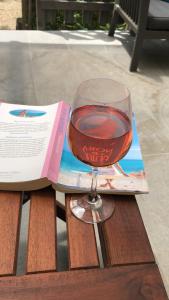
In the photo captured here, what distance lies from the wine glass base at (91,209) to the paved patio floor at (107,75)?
1.95 feet

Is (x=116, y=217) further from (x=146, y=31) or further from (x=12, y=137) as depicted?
(x=146, y=31)

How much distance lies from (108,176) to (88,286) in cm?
27

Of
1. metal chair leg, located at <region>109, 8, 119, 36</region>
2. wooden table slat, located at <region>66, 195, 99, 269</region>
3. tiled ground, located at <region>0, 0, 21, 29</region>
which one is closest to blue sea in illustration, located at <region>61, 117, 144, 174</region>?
wooden table slat, located at <region>66, 195, 99, 269</region>

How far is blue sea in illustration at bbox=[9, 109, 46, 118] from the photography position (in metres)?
0.90

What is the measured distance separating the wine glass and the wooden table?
3 cm

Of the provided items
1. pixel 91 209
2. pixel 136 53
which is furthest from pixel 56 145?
pixel 136 53

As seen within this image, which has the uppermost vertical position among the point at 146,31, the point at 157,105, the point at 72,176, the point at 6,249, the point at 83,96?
the point at 146,31

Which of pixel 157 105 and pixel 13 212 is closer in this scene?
pixel 13 212

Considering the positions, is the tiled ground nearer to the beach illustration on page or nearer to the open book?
the open book

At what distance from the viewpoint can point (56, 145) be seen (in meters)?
0.82

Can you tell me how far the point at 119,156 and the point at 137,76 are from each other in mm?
2007

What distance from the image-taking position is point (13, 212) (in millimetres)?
710

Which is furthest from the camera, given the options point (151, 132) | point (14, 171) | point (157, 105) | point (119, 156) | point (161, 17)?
point (161, 17)

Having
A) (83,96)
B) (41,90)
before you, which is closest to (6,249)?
(83,96)
